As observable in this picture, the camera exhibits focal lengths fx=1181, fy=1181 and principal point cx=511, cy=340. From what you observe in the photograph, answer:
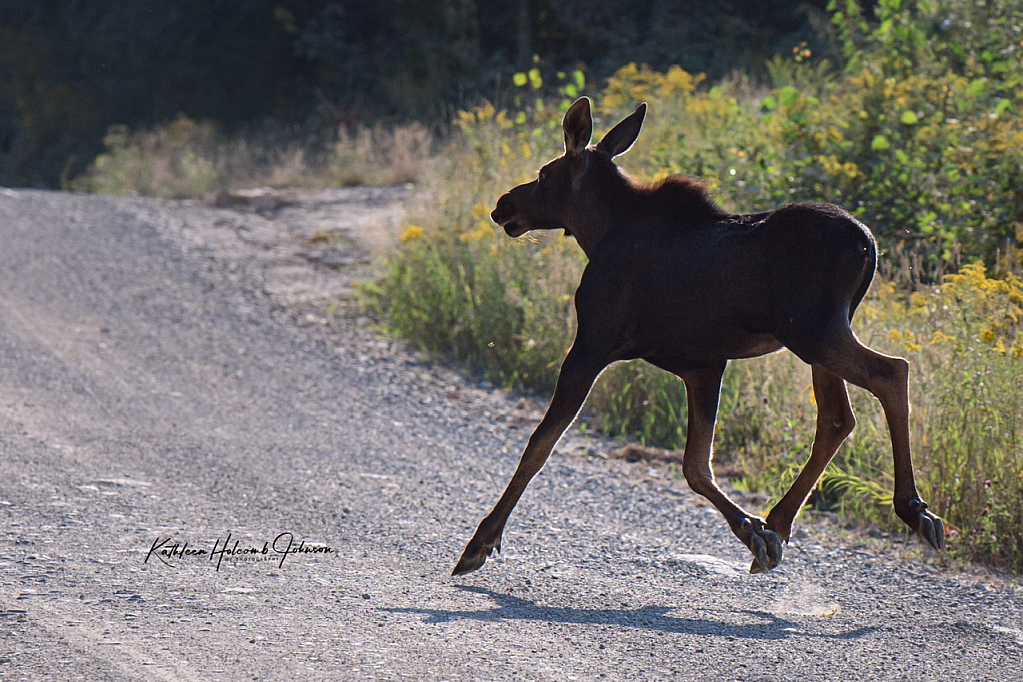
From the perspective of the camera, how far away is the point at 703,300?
4020 mm

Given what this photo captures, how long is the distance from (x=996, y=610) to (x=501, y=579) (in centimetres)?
193

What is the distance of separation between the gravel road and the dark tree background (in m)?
14.0

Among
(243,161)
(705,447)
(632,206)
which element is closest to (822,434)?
(705,447)

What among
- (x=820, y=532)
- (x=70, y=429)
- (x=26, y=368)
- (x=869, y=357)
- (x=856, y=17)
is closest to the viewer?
(x=869, y=357)

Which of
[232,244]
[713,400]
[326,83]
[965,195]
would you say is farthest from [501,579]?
[326,83]

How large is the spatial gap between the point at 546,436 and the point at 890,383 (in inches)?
46.9

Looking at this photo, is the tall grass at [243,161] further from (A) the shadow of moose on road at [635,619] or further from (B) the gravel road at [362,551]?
(A) the shadow of moose on road at [635,619]

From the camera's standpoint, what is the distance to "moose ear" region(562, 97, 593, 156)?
427cm

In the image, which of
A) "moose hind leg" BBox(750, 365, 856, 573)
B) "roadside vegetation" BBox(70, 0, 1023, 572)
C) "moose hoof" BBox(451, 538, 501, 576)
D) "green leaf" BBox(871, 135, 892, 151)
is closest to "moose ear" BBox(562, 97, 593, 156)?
"moose hind leg" BBox(750, 365, 856, 573)

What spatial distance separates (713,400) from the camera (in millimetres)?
4398

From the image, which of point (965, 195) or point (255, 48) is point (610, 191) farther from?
point (255, 48)

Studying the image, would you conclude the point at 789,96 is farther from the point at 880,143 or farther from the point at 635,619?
the point at 635,619

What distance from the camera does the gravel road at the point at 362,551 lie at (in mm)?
3857

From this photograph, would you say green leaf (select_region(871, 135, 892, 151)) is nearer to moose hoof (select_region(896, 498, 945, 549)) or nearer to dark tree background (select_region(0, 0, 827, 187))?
moose hoof (select_region(896, 498, 945, 549))
